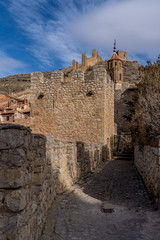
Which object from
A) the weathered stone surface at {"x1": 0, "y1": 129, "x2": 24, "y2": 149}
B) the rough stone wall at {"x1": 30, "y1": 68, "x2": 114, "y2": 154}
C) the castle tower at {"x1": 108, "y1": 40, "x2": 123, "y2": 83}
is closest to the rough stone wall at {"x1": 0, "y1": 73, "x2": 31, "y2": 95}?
the castle tower at {"x1": 108, "y1": 40, "x2": 123, "y2": 83}

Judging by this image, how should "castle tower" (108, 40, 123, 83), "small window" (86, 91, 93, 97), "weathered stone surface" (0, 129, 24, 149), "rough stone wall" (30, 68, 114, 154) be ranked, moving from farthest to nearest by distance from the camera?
"castle tower" (108, 40, 123, 83) < "small window" (86, 91, 93, 97) < "rough stone wall" (30, 68, 114, 154) < "weathered stone surface" (0, 129, 24, 149)

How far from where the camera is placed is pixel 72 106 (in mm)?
12867

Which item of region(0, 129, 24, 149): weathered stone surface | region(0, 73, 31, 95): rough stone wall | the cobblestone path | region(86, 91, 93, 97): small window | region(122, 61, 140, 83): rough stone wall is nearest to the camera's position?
region(0, 129, 24, 149): weathered stone surface

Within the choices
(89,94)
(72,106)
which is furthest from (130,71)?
(72,106)

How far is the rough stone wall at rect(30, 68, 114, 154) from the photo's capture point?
40.4 feet

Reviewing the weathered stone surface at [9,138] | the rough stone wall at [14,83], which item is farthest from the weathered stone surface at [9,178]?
the rough stone wall at [14,83]

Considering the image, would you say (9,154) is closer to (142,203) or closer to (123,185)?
(142,203)

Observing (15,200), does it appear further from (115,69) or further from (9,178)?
(115,69)

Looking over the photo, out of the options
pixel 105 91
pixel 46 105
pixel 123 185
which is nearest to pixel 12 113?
pixel 46 105

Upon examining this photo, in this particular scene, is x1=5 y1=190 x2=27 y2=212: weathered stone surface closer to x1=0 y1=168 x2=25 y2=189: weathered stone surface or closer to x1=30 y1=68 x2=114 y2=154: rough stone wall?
x1=0 y1=168 x2=25 y2=189: weathered stone surface

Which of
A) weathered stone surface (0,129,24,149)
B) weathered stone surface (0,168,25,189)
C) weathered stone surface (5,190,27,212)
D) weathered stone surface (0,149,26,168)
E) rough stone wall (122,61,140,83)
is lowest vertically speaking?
weathered stone surface (5,190,27,212)

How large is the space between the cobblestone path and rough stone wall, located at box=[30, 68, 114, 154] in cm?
600

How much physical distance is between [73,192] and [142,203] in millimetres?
1717

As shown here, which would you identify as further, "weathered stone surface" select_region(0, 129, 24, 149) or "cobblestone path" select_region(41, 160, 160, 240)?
"cobblestone path" select_region(41, 160, 160, 240)
